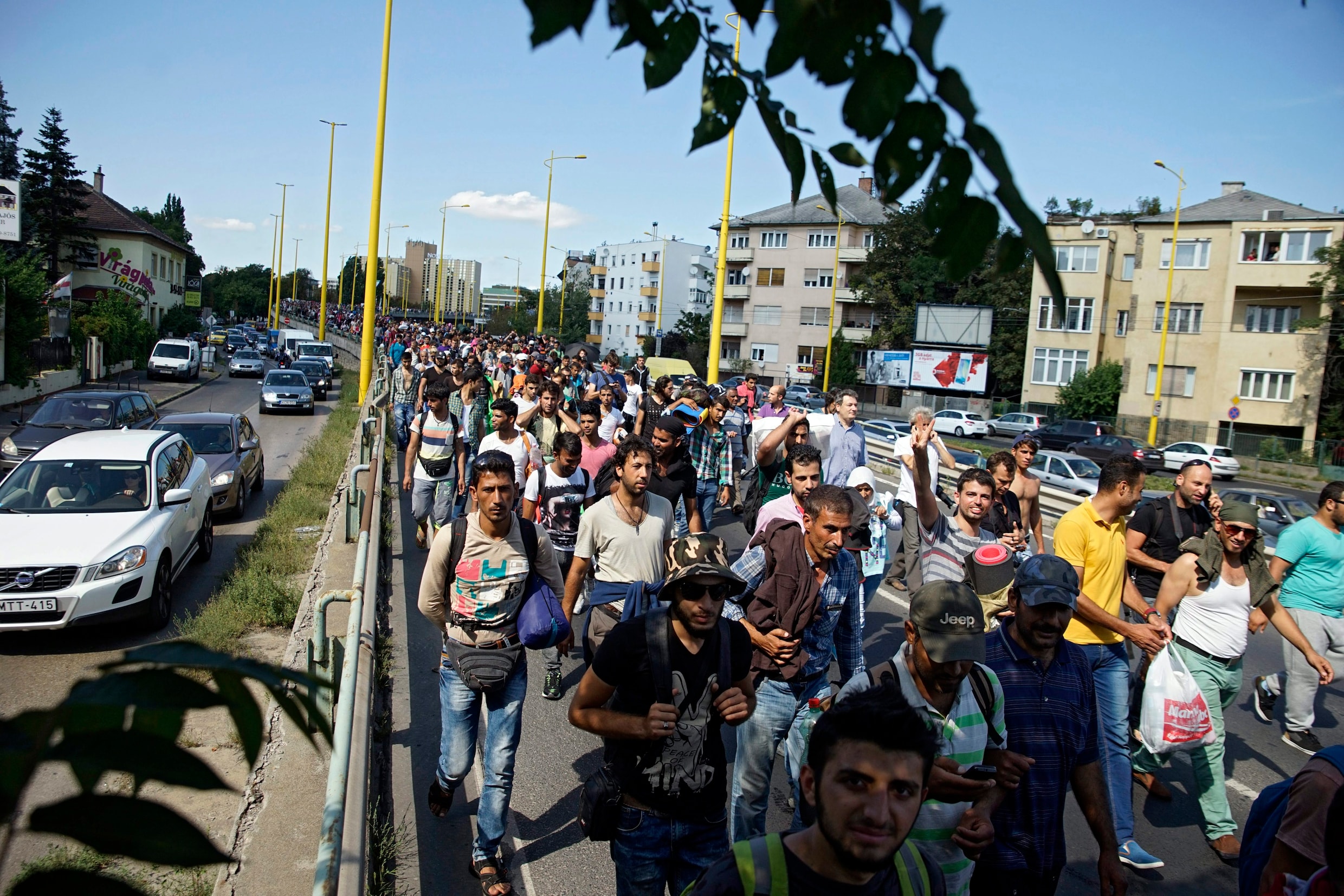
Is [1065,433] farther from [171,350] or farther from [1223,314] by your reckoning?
[171,350]


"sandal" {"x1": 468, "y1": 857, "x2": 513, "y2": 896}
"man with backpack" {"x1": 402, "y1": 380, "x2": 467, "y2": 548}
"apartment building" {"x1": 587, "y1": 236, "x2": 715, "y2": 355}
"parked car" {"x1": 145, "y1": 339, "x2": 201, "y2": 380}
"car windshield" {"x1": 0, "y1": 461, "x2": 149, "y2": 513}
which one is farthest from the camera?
"apartment building" {"x1": 587, "y1": 236, "x2": 715, "y2": 355}

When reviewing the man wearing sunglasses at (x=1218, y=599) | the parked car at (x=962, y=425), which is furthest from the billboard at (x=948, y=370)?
the man wearing sunglasses at (x=1218, y=599)

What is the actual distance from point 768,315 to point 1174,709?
73.8m

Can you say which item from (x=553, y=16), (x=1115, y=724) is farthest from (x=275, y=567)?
(x=553, y=16)

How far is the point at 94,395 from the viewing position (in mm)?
16875

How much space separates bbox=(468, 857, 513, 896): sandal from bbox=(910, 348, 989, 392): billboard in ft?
175

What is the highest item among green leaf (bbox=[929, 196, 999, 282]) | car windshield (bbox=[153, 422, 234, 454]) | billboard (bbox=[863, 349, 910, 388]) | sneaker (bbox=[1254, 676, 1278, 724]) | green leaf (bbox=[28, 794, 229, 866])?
billboard (bbox=[863, 349, 910, 388])

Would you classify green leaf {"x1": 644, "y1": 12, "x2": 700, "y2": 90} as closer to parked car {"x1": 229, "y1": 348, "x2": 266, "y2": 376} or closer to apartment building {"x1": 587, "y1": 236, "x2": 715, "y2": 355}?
parked car {"x1": 229, "y1": 348, "x2": 266, "y2": 376}

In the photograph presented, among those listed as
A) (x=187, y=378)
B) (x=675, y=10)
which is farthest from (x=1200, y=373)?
(x=675, y=10)

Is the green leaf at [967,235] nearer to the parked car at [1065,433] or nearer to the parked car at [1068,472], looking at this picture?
the parked car at [1068,472]

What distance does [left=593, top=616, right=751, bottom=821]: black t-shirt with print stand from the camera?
3.45 m

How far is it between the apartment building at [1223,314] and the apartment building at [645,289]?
47.3m

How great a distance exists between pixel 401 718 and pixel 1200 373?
52800mm

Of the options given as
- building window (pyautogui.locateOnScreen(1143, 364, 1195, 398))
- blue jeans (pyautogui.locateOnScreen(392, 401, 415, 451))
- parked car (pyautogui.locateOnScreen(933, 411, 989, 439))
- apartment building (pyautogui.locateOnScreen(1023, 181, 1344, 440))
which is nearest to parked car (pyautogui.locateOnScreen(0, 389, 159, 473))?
blue jeans (pyautogui.locateOnScreen(392, 401, 415, 451))
